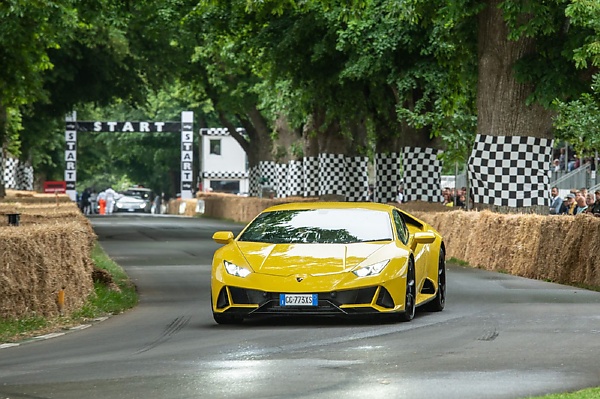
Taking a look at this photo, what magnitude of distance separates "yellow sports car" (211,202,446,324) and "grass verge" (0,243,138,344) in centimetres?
178

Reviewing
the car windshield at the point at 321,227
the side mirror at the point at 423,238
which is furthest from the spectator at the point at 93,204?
the side mirror at the point at 423,238

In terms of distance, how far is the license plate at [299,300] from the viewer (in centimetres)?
1491

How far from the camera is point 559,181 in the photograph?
4956 centimetres

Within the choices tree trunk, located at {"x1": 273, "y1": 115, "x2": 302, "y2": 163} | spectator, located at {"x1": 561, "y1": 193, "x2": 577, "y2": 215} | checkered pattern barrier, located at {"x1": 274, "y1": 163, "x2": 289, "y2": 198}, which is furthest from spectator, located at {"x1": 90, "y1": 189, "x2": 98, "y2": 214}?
Answer: spectator, located at {"x1": 561, "y1": 193, "x2": 577, "y2": 215}

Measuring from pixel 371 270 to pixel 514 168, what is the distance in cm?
1449

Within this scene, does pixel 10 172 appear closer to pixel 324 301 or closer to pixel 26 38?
pixel 26 38

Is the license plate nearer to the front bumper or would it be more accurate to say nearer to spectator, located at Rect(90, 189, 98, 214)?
the front bumper

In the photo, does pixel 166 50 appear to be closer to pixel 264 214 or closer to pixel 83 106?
pixel 83 106

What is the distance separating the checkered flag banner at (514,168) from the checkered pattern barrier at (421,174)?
40.7ft

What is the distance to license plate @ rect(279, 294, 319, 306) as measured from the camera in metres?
14.9

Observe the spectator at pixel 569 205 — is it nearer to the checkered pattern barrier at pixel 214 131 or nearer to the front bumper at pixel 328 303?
the front bumper at pixel 328 303

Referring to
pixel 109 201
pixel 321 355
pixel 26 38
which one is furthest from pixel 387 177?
pixel 109 201

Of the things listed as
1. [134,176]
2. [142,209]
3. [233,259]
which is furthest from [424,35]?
[134,176]

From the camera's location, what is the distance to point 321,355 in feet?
39.9
